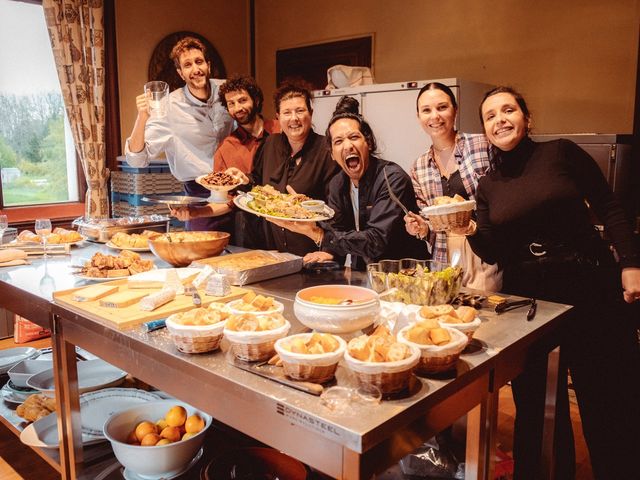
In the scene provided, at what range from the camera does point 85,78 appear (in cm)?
477

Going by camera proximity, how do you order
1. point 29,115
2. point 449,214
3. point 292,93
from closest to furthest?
point 449,214, point 292,93, point 29,115

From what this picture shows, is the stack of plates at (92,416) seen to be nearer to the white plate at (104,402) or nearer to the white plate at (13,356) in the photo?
the white plate at (104,402)

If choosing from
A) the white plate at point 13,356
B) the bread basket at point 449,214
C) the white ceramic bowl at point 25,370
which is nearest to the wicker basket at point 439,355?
the bread basket at point 449,214

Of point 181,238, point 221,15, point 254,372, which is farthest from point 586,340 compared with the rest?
point 221,15

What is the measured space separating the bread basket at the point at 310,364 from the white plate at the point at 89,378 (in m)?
1.46

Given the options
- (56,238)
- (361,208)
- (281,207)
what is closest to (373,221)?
(361,208)

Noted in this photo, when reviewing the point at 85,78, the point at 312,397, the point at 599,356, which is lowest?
the point at 599,356

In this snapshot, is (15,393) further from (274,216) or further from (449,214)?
(449,214)

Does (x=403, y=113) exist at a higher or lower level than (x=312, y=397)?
higher

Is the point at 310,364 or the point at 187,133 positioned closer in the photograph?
the point at 310,364

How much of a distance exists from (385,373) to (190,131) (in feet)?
8.01

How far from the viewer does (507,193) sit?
2.07 meters

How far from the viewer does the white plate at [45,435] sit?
81.1 inches

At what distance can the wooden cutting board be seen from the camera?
1587 mm
